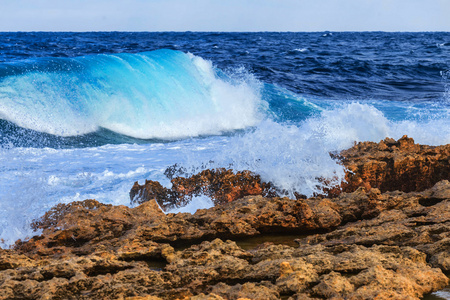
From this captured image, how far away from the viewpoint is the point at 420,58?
74.0 feet

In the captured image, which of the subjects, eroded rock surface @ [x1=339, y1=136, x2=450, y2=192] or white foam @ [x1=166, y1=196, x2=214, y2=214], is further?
eroded rock surface @ [x1=339, y1=136, x2=450, y2=192]

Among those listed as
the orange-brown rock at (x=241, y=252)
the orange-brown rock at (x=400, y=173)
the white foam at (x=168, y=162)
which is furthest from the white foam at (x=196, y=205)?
the orange-brown rock at (x=400, y=173)

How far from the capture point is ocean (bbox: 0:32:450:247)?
467 cm

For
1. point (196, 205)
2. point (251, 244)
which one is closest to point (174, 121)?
point (196, 205)

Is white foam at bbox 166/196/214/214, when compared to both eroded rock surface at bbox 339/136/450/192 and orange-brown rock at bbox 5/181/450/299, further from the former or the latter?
eroded rock surface at bbox 339/136/450/192

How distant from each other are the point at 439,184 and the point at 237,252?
6.64 feet

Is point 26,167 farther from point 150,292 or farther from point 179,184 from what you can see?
point 150,292

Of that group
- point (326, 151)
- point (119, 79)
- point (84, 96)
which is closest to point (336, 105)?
point (119, 79)

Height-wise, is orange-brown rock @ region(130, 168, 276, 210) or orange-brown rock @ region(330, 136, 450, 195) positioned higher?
orange-brown rock @ region(330, 136, 450, 195)

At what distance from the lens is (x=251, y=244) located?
312cm

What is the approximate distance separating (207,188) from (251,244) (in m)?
1.22

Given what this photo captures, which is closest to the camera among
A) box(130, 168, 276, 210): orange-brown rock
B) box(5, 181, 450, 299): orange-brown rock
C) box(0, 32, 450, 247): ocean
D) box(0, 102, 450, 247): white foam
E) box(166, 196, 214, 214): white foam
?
box(5, 181, 450, 299): orange-brown rock

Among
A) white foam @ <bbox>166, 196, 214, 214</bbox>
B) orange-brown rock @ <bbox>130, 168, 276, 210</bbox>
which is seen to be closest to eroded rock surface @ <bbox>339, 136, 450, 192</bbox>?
orange-brown rock @ <bbox>130, 168, 276, 210</bbox>

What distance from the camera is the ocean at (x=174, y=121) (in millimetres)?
4672
